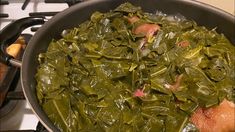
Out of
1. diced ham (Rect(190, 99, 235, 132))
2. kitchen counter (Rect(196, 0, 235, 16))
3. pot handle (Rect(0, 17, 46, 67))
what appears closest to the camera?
diced ham (Rect(190, 99, 235, 132))

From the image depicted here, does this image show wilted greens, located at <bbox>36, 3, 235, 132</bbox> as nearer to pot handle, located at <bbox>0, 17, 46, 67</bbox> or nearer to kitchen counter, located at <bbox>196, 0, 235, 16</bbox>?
pot handle, located at <bbox>0, 17, 46, 67</bbox>

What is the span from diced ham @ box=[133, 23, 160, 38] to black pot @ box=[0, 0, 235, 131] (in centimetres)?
17

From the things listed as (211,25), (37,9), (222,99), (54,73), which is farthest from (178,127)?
(37,9)

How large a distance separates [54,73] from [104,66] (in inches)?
7.1

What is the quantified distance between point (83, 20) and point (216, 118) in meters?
0.71

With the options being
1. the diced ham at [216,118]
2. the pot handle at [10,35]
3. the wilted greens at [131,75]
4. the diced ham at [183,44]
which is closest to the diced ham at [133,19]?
the wilted greens at [131,75]

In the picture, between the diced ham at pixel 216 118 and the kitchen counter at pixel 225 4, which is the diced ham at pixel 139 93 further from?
the kitchen counter at pixel 225 4

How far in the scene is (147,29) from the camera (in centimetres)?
149

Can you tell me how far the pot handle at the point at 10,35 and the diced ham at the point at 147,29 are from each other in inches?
15.0

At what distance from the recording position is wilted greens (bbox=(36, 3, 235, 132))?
1.21 metres

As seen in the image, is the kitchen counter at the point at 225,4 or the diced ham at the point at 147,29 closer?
the diced ham at the point at 147,29

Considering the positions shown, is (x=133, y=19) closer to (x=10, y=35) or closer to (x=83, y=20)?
(x=83, y=20)

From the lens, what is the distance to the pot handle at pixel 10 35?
4.18 feet

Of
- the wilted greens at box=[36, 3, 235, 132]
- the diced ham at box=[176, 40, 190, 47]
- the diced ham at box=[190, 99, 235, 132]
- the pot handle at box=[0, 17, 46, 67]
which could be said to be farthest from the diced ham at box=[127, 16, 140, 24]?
the diced ham at box=[190, 99, 235, 132]
